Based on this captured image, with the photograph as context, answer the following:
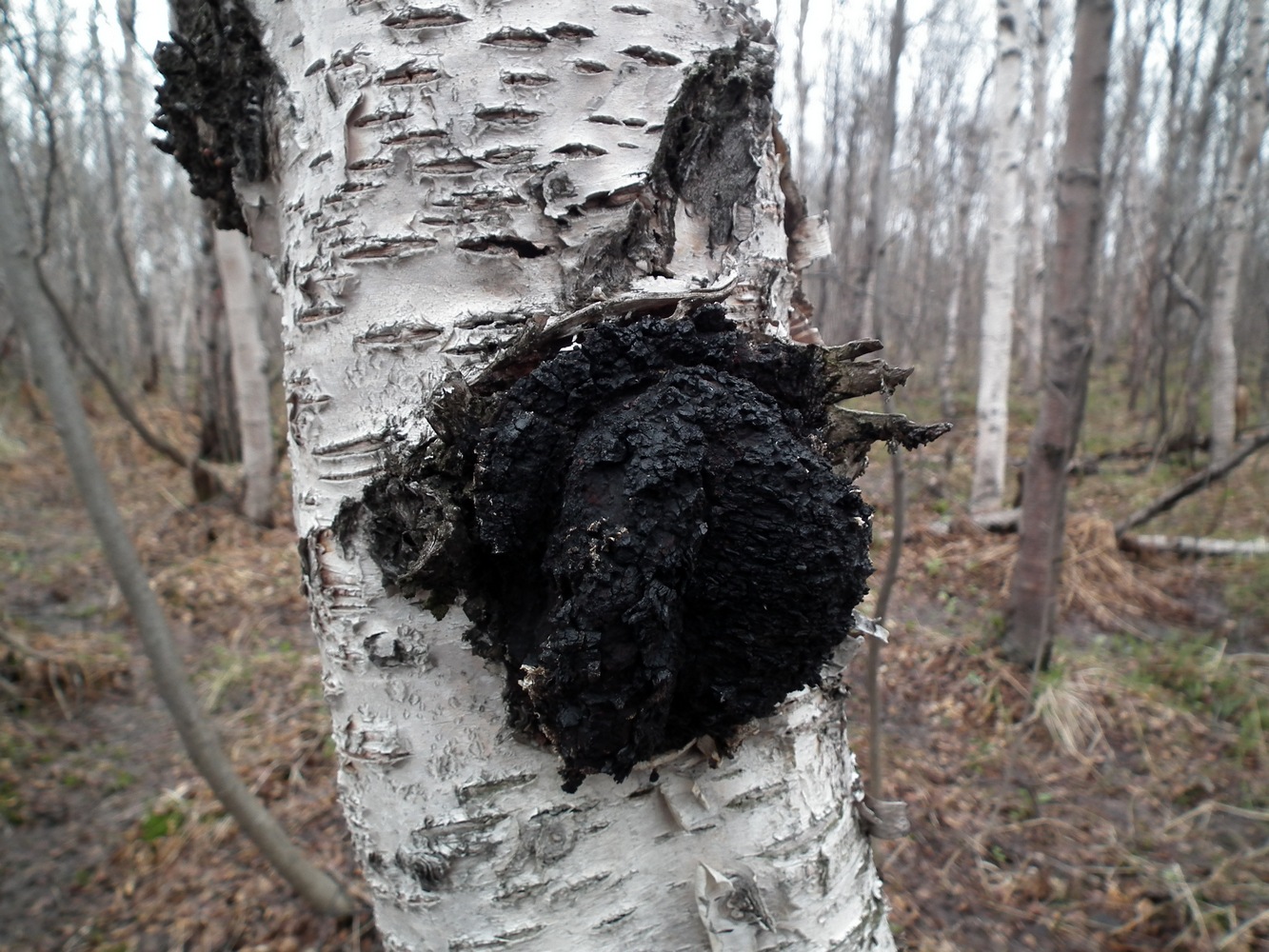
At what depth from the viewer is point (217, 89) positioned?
0.97 meters

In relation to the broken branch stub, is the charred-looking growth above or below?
above

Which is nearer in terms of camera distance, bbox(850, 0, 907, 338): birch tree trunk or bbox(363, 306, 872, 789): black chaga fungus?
bbox(363, 306, 872, 789): black chaga fungus

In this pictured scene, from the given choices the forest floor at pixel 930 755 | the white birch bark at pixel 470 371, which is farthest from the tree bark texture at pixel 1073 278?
the white birch bark at pixel 470 371

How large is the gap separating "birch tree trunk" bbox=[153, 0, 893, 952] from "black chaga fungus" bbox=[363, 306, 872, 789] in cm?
6

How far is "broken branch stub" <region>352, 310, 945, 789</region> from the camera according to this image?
0.69 meters

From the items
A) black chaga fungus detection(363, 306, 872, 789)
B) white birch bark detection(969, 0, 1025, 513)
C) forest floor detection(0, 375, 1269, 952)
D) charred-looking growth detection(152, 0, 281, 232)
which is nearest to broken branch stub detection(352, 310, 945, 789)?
black chaga fungus detection(363, 306, 872, 789)

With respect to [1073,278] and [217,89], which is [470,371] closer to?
[217,89]

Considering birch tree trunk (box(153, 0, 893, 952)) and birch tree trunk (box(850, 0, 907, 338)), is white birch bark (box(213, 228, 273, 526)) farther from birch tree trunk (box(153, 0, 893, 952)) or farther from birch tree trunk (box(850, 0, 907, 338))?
birch tree trunk (box(153, 0, 893, 952))

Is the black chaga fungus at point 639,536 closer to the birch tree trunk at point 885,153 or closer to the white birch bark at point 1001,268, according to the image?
the birch tree trunk at point 885,153

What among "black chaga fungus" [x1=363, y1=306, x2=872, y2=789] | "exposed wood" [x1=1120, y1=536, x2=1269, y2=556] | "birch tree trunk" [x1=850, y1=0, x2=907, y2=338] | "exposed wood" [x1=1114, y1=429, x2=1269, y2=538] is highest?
"birch tree trunk" [x1=850, y1=0, x2=907, y2=338]

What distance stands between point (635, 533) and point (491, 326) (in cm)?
33

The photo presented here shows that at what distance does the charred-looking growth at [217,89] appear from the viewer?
933mm

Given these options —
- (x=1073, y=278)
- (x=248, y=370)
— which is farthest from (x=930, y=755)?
(x=248, y=370)

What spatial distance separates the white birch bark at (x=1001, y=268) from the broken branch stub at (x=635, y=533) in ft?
23.3
